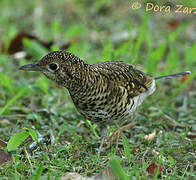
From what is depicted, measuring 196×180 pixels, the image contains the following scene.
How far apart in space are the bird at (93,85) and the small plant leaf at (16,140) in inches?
23.4

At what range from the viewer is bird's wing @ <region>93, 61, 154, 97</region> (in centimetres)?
403

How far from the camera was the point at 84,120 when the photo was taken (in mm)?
4820

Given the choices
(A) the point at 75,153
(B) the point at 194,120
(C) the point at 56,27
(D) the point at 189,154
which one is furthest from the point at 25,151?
(C) the point at 56,27

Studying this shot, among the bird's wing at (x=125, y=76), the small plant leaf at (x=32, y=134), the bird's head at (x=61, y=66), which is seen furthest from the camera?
the bird's wing at (x=125, y=76)

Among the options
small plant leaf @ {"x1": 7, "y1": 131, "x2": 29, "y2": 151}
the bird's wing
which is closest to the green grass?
small plant leaf @ {"x1": 7, "y1": 131, "x2": 29, "y2": 151}

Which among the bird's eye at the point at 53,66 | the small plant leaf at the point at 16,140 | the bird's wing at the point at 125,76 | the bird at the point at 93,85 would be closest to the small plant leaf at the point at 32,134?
the small plant leaf at the point at 16,140

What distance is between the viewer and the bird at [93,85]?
12.0 feet

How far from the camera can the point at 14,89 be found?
17.4ft

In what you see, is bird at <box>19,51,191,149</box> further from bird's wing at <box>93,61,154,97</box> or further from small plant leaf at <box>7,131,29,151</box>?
small plant leaf at <box>7,131,29,151</box>

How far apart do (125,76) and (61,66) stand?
0.87 meters

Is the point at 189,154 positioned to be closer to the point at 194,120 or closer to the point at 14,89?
the point at 194,120

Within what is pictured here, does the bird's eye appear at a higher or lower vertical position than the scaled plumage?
higher

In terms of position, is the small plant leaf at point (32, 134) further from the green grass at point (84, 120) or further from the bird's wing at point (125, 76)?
the bird's wing at point (125, 76)

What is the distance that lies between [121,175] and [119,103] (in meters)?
1.03
